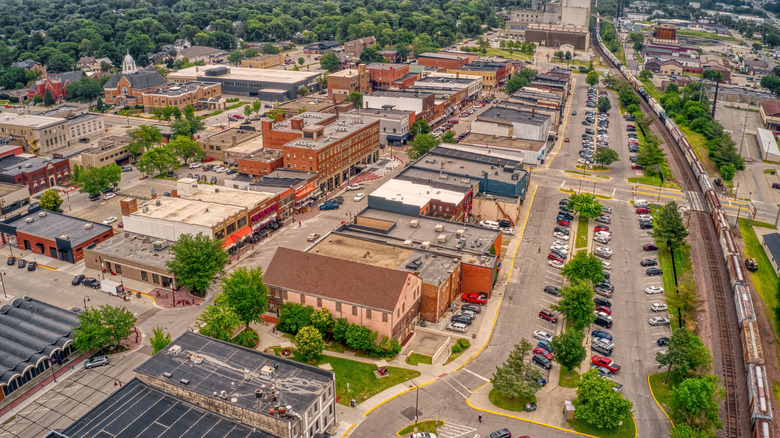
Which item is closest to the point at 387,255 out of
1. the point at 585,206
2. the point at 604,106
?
the point at 585,206

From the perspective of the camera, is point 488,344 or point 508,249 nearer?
point 488,344

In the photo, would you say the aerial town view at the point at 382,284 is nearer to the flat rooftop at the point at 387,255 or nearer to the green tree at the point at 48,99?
the flat rooftop at the point at 387,255

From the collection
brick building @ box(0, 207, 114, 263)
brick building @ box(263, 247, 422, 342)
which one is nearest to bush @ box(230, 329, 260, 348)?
brick building @ box(263, 247, 422, 342)

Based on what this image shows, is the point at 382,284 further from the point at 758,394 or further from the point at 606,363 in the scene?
the point at 758,394

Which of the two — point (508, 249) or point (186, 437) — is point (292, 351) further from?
point (508, 249)

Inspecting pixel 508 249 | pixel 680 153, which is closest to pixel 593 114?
pixel 680 153

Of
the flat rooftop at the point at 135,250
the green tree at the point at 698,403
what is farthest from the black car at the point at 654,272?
the flat rooftop at the point at 135,250

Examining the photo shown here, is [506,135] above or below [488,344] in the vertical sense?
above
